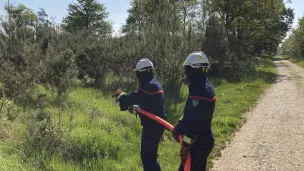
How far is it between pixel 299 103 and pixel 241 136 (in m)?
6.01

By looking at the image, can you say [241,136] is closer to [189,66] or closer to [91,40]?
[189,66]

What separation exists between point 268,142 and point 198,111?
15.7 ft

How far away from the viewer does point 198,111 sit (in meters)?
3.89

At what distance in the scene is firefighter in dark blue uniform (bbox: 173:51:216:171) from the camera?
12.8ft

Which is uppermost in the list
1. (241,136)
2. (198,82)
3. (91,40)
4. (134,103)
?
(91,40)

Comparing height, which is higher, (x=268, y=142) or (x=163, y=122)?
(x=163, y=122)

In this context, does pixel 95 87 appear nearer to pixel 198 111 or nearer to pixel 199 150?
pixel 199 150

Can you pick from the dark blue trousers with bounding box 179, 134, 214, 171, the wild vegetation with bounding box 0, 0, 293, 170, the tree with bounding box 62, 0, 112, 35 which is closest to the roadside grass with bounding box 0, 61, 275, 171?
the wild vegetation with bounding box 0, 0, 293, 170

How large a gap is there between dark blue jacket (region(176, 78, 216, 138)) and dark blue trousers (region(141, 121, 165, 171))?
3.39ft

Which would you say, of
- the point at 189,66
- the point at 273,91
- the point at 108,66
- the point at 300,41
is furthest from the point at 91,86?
the point at 300,41

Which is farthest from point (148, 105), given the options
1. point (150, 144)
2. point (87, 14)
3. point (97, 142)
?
point (87, 14)

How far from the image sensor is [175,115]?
414 inches

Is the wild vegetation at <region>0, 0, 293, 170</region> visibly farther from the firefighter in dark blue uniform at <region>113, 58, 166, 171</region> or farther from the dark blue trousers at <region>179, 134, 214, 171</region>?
the dark blue trousers at <region>179, 134, 214, 171</region>

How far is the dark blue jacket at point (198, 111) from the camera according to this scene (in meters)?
3.89
